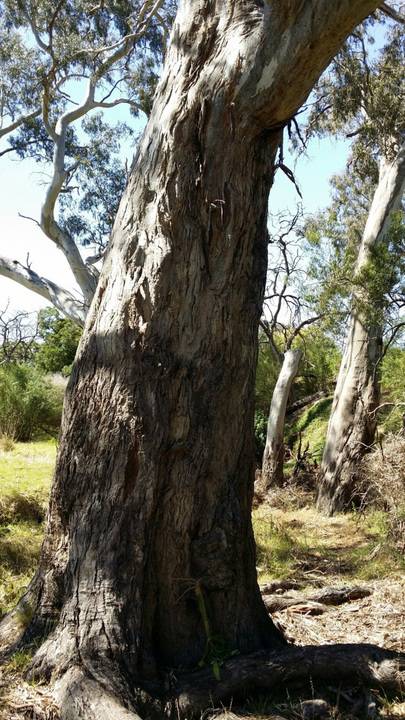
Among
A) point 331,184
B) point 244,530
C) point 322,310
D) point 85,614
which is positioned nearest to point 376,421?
point 322,310

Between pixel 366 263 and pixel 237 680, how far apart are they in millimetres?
7649

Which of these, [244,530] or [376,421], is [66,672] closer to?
[244,530]

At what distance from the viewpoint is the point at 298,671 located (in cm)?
411

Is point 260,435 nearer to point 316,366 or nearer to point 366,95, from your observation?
point 316,366

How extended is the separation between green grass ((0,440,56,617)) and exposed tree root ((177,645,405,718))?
2.48 meters

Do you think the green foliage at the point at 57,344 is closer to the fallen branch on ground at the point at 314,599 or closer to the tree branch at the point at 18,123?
the tree branch at the point at 18,123

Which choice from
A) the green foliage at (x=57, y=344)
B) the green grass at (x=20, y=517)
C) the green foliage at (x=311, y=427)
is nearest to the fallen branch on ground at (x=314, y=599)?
the green grass at (x=20, y=517)

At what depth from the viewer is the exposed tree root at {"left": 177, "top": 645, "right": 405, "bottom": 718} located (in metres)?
3.86

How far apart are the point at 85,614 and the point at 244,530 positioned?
1.04 m

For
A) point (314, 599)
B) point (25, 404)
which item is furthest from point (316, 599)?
point (25, 404)

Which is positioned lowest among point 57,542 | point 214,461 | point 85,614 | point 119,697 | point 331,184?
point 119,697

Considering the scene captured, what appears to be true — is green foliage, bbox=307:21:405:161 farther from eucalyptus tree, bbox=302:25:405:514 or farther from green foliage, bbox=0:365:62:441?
green foliage, bbox=0:365:62:441

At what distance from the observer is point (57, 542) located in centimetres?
417

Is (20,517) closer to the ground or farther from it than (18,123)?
closer to the ground
